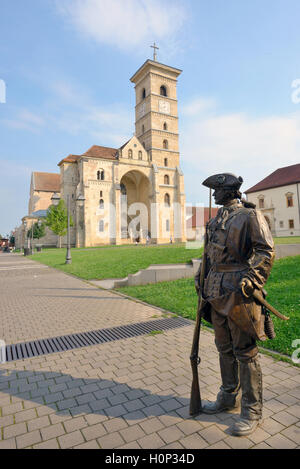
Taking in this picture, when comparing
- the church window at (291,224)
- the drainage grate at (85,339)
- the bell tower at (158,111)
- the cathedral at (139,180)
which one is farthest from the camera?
the bell tower at (158,111)

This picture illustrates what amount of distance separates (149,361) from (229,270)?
225 centimetres

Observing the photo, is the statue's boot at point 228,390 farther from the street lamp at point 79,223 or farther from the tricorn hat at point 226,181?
the street lamp at point 79,223

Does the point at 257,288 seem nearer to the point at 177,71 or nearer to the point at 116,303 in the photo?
the point at 116,303

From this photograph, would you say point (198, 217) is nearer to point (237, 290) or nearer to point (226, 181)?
point (226, 181)

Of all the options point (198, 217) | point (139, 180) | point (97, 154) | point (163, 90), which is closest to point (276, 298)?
point (97, 154)

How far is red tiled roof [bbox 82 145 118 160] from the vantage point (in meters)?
45.0

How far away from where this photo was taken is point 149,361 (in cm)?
396

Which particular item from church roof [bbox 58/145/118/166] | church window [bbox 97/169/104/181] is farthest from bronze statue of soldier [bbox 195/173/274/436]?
church roof [bbox 58/145/118/166]

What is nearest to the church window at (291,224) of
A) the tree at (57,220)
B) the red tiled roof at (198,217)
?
the red tiled roof at (198,217)

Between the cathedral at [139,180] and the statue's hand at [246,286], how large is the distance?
41326 millimetres

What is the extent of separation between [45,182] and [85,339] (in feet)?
218

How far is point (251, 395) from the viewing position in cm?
245

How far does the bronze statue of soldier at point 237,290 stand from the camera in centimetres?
235

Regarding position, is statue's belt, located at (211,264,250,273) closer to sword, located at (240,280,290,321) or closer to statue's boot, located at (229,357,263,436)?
sword, located at (240,280,290,321)
